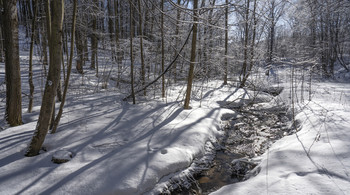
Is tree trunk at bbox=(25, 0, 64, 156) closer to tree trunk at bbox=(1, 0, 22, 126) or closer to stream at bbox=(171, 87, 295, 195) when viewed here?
tree trunk at bbox=(1, 0, 22, 126)

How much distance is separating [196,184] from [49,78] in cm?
294

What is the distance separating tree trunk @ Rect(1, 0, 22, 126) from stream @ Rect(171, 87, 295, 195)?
13.1ft

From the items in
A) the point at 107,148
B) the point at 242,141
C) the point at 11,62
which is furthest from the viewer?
the point at 242,141

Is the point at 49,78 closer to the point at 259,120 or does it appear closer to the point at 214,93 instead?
the point at 259,120

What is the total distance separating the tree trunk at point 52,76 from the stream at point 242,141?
2.39 m

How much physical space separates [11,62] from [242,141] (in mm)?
5623

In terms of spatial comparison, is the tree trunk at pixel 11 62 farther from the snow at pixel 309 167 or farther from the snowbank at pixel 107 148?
the snow at pixel 309 167

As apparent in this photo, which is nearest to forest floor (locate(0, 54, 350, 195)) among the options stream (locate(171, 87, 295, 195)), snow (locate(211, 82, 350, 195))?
snow (locate(211, 82, 350, 195))

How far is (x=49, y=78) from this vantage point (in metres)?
3.20

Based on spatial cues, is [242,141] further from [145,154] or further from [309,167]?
[145,154]

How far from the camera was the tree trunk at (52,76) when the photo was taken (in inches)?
120

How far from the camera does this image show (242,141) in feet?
17.5

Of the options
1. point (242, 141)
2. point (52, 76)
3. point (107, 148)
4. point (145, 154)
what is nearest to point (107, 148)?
point (107, 148)

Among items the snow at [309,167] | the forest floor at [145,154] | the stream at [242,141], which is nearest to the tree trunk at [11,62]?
the forest floor at [145,154]
